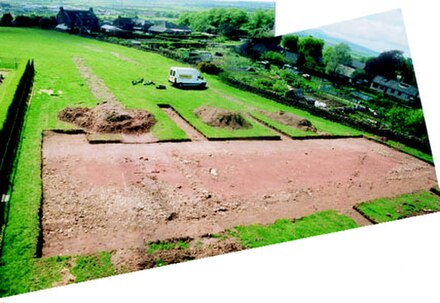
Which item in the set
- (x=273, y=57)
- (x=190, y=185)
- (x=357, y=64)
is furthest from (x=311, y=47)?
(x=190, y=185)

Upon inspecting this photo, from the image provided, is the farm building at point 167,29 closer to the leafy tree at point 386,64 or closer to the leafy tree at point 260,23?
the leafy tree at point 260,23

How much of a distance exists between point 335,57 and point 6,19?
35.8 metres

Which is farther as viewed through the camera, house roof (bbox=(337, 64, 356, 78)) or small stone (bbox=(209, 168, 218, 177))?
house roof (bbox=(337, 64, 356, 78))

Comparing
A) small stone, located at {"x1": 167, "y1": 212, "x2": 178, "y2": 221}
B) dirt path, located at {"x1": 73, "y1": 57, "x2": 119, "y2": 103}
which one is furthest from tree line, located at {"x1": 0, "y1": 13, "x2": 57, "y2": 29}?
small stone, located at {"x1": 167, "y1": 212, "x2": 178, "y2": 221}

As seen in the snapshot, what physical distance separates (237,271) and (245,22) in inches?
753

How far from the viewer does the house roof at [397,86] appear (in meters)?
39.1

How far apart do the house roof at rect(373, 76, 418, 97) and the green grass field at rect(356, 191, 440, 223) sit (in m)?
28.7

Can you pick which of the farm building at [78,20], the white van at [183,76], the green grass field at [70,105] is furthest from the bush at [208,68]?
the farm building at [78,20]

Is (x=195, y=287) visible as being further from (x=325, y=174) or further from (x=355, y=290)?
(x=325, y=174)

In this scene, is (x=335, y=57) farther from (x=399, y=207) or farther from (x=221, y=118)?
(x=399, y=207)

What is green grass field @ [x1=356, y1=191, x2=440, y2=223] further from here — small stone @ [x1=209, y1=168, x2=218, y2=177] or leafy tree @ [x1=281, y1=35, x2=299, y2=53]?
leafy tree @ [x1=281, y1=35, x2=299, y2=53]

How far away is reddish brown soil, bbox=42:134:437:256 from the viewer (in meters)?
8.82

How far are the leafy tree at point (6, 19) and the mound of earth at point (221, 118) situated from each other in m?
8.13

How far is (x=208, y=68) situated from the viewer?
64.2ft
